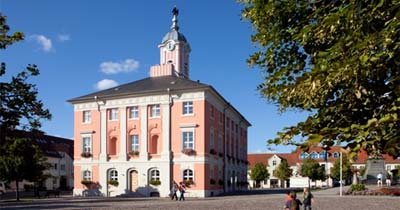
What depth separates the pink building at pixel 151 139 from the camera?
4656 centimetres

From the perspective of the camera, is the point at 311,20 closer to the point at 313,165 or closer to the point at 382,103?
the point at 382,103

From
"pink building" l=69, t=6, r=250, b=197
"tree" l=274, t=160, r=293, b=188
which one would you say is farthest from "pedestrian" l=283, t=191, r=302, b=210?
"tree" l=274, t=160, r=293, b=188

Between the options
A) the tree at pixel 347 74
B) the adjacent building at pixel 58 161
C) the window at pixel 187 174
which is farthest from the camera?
the adjacent building at pixel 58 161

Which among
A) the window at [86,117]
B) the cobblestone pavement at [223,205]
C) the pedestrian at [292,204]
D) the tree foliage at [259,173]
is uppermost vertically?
the window at [86,117]

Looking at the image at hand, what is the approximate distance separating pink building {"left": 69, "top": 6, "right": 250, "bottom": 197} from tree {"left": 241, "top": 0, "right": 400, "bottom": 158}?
39799mm

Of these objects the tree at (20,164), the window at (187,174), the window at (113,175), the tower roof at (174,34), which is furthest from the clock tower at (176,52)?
the tree at (20,164)

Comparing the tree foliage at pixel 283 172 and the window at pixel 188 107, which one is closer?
the window at pixel 188 107

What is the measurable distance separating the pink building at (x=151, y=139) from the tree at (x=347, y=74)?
3980 cm

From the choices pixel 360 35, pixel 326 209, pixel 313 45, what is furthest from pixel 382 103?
pixel 326 209

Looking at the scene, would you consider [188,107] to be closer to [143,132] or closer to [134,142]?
[143,132]

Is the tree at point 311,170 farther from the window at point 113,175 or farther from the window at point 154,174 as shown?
the window at point 113,175

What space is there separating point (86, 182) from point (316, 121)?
4702 centimetres

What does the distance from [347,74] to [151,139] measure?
4453 cm

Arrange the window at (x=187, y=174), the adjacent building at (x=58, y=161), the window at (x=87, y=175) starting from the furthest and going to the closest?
the adjacent building at (x=58, y=161), the window at (x=87, y=175), the window at (x=187, y=174)
